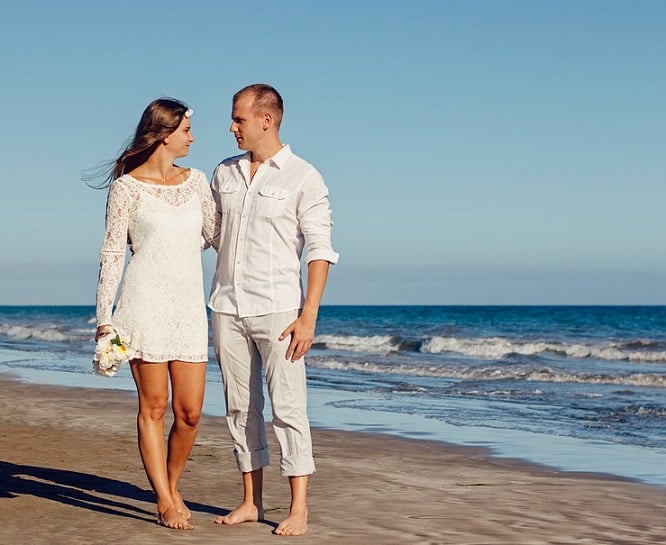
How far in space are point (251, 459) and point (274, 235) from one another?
107 cm

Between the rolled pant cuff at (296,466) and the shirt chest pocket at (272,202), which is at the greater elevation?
the shirt chest pocket at (272,202)

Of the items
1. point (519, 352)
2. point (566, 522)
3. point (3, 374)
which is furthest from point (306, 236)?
point (519, 352)

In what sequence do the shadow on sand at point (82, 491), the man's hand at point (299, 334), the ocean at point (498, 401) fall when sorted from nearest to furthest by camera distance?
the man's hand at point (299, 334), the shadow on sand at point (82, 491), the ocean at point (498, 401)

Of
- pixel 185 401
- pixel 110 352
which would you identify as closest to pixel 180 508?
pixel 185 401

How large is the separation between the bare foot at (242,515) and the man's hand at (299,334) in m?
0.84

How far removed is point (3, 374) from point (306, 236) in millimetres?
12755

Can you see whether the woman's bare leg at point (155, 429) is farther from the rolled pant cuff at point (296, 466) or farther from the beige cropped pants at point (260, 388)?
the rolled pant cuff at point (296, 466)

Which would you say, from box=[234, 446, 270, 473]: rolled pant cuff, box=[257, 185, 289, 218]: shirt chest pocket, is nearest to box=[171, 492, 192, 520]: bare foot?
box=[234, 446, 270, 473]: rolled pant cuff

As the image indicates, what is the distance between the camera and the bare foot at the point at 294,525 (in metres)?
4.52

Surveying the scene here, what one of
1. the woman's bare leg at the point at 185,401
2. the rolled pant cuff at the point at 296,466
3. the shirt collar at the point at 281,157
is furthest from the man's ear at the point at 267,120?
the rolled pant cuff at the point at 296,466

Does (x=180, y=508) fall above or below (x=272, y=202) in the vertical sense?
below

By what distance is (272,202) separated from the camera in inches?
175

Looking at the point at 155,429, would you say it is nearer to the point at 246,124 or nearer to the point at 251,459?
the point at 251,459

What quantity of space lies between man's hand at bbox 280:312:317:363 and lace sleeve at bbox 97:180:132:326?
83cm
